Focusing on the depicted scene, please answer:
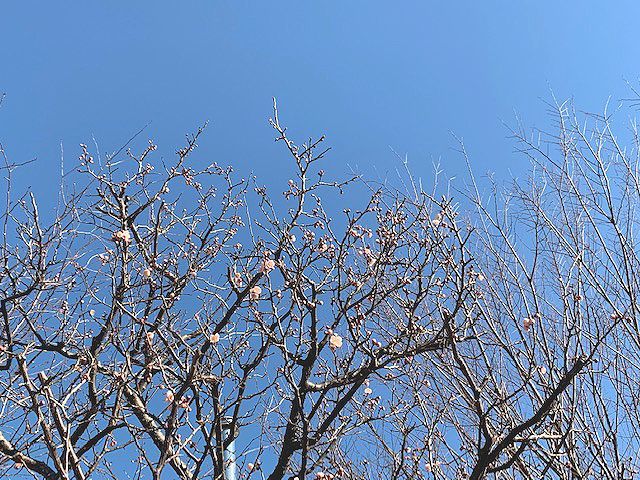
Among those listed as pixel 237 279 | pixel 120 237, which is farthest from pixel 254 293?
pixel 120 237

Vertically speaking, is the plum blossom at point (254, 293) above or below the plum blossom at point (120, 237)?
below

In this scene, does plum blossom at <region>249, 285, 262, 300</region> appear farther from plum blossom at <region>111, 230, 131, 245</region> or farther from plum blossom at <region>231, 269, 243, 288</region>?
plum blossom at <region>111, 230, 131, 245</region>

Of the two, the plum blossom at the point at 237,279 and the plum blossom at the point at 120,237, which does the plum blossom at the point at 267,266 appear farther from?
the plum blossom at the point at 120,237

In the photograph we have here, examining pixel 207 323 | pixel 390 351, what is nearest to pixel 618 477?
pixel 390 351

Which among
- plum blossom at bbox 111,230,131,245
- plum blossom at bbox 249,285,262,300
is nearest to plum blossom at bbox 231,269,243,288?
plum blossom at bbox 249,285,262,300

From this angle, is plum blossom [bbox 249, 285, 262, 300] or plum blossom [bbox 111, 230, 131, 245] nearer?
plum blossom [bbox 111, 230, 131, 245]

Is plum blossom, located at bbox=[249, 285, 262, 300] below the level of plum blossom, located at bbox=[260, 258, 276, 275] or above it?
below

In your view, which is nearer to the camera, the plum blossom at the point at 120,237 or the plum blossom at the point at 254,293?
the plum blossom at the point at 120,237

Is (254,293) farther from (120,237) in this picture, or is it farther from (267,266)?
(120,237)

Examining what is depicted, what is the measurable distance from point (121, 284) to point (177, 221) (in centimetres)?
100

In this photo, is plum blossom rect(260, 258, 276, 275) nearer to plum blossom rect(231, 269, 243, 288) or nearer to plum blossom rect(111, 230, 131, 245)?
plum blossom rect(231, 269, 243, 288)

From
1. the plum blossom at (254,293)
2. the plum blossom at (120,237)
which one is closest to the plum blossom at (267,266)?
the plum blossom at (254,293)

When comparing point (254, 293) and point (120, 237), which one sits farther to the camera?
point (254, 293)

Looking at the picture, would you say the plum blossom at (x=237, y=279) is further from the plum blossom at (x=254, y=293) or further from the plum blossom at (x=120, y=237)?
the plum blossom at (x=120, y=237)
